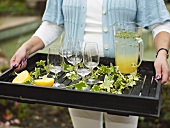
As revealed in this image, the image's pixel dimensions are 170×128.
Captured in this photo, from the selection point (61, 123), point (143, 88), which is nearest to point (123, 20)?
point (143, 88)

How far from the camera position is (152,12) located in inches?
70.8

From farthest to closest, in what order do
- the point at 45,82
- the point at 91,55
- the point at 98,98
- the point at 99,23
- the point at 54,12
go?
the point at 54,12 < the point at 99,23 < the point at 91,55 < the point at 45,82 < the point at 98,98

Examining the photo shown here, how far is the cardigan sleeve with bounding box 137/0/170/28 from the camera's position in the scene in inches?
70.0

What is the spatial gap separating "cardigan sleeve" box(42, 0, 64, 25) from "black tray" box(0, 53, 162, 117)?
48cm

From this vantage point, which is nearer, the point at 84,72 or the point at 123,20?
the point at 84,72

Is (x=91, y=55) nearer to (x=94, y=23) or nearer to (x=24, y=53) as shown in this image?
(x=94, y=23)

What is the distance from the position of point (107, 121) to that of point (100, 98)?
1.68ft

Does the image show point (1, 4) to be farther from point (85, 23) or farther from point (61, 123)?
point (85, 23)

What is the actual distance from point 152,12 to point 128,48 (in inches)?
9.7

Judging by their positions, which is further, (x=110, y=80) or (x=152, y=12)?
(x=152, y=12)

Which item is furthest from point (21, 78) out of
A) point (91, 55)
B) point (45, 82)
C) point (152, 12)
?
point (152, 12)

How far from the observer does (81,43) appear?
73.6 inches

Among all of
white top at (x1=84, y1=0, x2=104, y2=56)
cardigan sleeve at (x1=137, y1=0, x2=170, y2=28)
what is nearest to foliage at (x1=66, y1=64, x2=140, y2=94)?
white top at (x1=84, y1=0, x2=104, y2=56)

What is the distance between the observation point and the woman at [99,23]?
1.78 m
